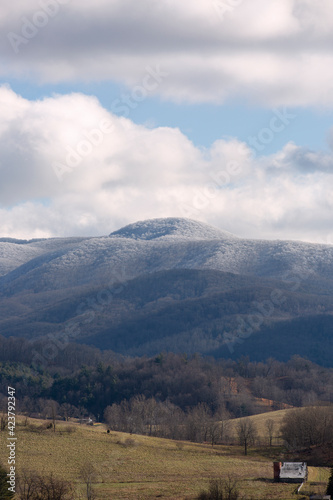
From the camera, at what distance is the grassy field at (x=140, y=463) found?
81562mm

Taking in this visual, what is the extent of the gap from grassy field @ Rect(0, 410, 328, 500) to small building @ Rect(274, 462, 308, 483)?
5.44ft

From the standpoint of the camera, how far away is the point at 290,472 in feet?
297

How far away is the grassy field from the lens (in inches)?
3211

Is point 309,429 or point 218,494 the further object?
point 309,429

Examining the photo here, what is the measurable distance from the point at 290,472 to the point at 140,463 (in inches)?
840

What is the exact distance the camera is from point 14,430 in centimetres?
11050

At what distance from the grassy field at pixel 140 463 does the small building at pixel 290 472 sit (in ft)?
5.44

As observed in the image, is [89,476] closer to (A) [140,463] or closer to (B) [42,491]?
(B) [42,491]

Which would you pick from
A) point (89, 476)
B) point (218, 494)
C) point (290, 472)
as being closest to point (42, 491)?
point (89, 476)

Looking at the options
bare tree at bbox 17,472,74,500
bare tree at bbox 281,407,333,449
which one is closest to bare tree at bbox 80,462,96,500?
bare tree at bbox 17,472,74,500

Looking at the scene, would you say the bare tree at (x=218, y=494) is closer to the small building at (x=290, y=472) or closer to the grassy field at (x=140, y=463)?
the grassy field at (x=140, y=463)

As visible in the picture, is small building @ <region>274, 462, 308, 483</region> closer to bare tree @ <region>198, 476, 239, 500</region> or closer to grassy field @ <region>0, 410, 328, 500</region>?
grassy field @ <region>0, 410, 328, 500</region>

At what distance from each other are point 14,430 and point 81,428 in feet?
46.7

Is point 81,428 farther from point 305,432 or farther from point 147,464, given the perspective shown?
point 305,432
